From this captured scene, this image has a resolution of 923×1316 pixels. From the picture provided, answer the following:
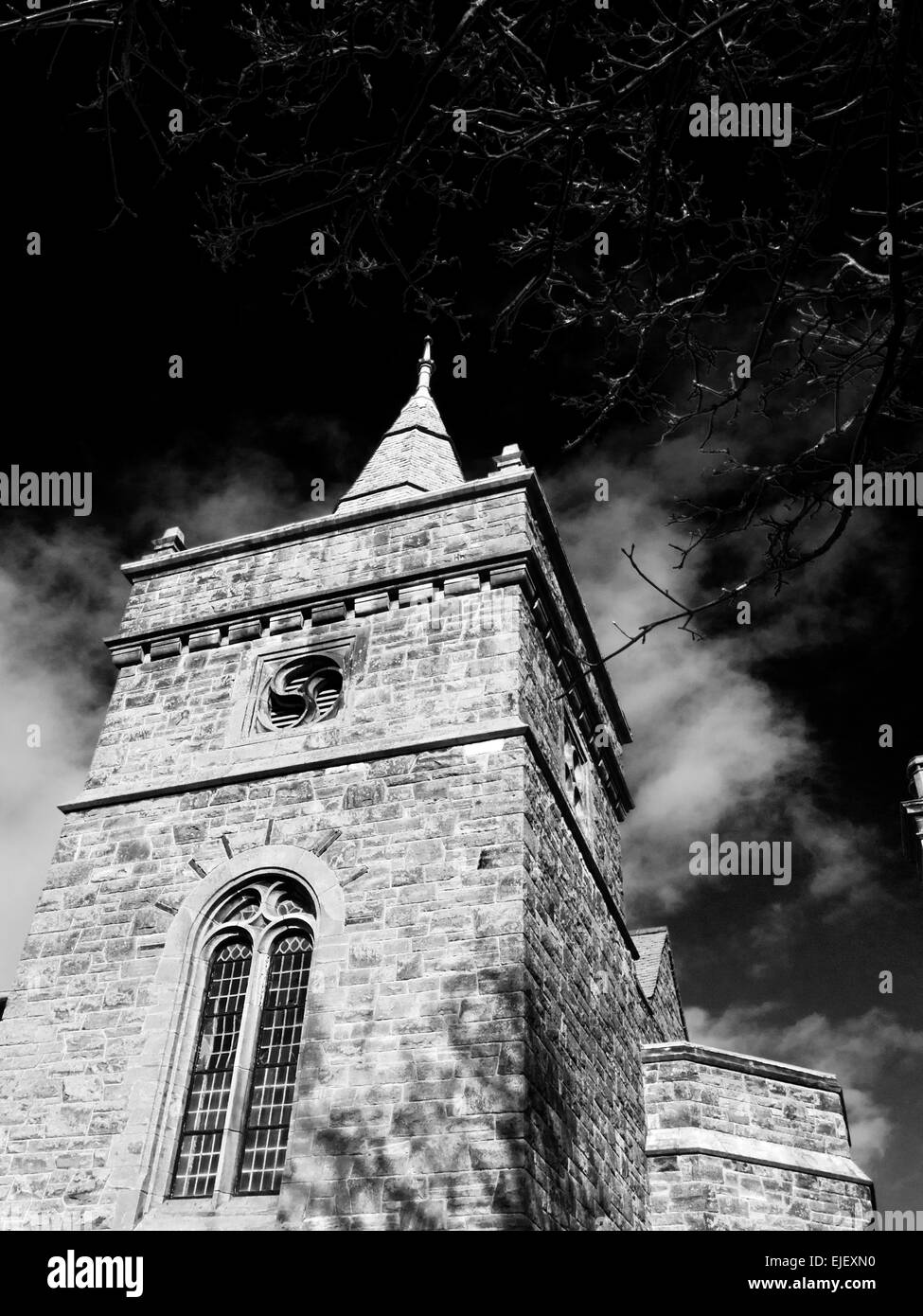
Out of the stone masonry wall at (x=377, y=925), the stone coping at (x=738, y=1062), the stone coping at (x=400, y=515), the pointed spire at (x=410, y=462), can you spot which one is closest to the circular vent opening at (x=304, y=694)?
the stone masonry wall at (x=377, y=925)

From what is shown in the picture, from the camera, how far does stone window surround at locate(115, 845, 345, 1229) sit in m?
8.33

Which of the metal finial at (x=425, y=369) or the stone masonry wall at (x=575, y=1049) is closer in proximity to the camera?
the stone masonry wall at (x=575, y=1049)

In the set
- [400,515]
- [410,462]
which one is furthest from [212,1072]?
[410,462]

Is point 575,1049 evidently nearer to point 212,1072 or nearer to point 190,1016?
point 212,1072

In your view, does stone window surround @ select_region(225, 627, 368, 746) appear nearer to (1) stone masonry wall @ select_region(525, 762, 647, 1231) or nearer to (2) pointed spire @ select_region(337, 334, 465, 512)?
(1) stone masonry wall @ select_region(525, 762, 647, 1231)

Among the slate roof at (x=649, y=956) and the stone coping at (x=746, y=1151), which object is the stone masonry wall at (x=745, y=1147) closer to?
the stone coping at (x=746, y=1151)

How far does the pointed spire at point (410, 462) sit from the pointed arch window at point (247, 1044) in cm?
686

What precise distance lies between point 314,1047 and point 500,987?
1.69 meters

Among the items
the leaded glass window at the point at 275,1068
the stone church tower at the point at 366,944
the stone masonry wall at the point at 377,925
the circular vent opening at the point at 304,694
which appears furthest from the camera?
the circular vent opening at the point at 304,694

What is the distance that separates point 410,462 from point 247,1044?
9678 millimetres

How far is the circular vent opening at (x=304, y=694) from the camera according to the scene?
36.5 feet

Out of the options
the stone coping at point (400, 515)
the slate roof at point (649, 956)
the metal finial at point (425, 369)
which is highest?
the metal finial at point (425, 369)
